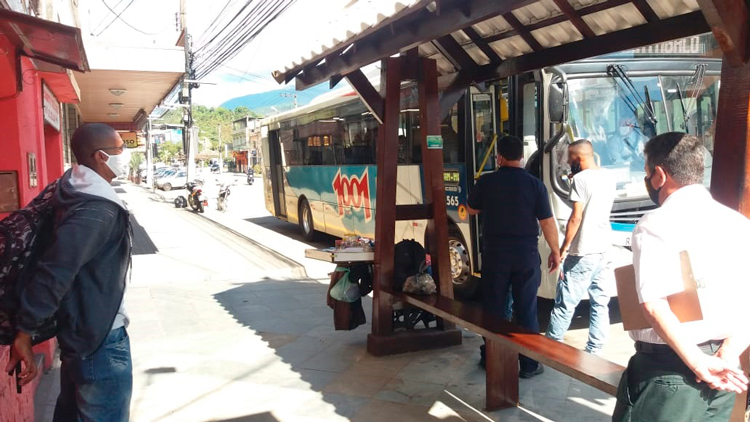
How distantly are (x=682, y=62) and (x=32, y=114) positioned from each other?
673cm

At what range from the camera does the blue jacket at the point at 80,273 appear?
247 centimetres

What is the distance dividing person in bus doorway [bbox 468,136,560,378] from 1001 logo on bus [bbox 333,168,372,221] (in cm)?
593

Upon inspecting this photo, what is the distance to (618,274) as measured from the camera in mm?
2598

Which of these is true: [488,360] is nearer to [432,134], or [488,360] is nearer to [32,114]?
[432,134]

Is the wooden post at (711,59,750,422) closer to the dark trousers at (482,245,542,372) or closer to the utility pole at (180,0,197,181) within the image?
the dark trousers at (482,245,542,372)

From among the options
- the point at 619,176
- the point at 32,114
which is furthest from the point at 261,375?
the point at 619,176

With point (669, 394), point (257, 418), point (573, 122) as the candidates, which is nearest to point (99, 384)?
point (257, 418)

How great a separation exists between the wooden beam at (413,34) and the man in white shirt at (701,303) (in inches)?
64.7

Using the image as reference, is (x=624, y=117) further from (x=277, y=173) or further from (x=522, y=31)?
(x=277, y=173)

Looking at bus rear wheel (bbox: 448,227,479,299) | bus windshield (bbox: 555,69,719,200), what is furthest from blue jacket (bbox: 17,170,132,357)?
bus rear wheel (bbox: 448,227,479,299)

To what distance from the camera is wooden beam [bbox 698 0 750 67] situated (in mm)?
2527

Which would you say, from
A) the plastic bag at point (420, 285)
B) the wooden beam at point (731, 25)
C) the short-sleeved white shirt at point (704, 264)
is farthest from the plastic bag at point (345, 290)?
the wooden beam at point (731, 25)

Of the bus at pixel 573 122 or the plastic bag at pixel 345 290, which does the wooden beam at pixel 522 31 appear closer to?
the bus at pixel 573 122

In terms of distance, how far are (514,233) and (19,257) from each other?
3.39 metres
